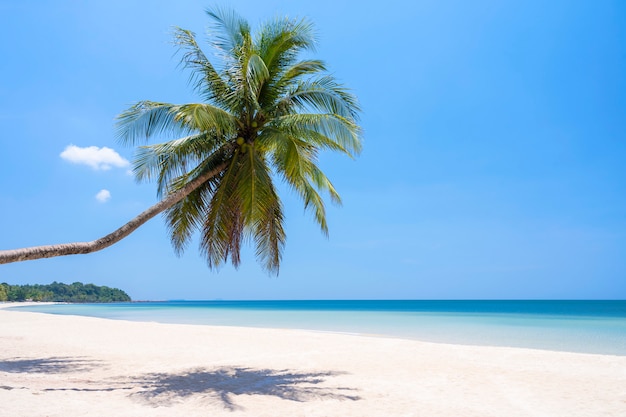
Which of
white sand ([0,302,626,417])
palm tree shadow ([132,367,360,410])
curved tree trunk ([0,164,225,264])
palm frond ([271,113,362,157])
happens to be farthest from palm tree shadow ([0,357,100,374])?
palm frond ([271,113,362,157])

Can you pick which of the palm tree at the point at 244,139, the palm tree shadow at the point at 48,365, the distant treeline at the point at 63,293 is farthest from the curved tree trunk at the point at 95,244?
the distant treeline at the point at 63,293

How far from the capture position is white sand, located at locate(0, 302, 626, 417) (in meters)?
5.68

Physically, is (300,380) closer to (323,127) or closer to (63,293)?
(323,127)

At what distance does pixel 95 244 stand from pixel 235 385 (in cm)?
292

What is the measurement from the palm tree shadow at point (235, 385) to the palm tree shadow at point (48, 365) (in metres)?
1.62

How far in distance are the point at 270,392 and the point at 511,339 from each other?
42.9 ft

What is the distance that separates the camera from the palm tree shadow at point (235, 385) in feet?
20.6

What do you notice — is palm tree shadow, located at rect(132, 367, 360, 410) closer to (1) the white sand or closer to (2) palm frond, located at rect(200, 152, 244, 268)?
(1) the white sand

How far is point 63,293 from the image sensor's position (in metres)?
103

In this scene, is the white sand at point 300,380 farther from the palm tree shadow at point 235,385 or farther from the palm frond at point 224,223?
the palm frond at point 224,223

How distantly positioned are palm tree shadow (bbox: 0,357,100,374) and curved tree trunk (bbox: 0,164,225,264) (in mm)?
2930

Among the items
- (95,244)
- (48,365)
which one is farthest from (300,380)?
(48,365)

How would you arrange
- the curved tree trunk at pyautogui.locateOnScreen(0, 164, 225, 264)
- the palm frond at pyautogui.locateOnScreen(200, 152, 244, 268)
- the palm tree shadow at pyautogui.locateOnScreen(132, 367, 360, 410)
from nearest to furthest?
the curved tree trunk at pyautogui.locateOnScreen(0, 164, 225, 264), the palm tree shadow at pyautogui.locateOnScreen(132, 367, 360, 410), the palm frond at pyautogui.locateOnScreen(200, 152, 244, 268)

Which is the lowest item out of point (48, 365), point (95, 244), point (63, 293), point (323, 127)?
point (63, 293)
